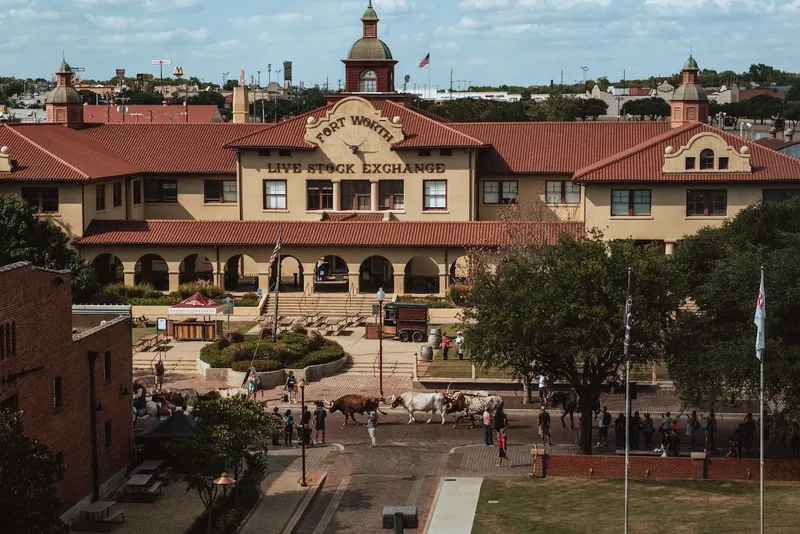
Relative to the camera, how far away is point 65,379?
131 feet

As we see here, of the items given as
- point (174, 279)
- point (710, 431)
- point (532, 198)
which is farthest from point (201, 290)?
point (710, 431)

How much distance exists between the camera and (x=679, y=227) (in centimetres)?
7388

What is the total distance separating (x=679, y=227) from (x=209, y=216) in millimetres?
26047

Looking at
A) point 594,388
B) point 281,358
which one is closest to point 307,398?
point 281,358

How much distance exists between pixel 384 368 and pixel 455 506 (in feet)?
60.7

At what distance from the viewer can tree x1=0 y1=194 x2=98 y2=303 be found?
2450 inches

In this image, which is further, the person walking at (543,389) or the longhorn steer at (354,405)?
the person walking at (543,389)

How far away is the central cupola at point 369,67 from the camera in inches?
3548

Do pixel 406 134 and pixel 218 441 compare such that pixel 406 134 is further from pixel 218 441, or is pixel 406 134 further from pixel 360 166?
pixel 218 441

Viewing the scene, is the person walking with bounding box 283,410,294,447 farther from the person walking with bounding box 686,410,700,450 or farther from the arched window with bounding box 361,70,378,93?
the arched window with bounding box 361,70,378,93

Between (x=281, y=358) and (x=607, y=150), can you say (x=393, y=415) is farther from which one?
(x=607, y=150)

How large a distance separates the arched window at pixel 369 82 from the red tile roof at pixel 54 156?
52.1ft

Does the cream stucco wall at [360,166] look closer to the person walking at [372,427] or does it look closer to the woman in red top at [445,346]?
the woman in red top at [445,346]

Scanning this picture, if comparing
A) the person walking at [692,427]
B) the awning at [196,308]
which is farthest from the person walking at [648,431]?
the awning at [196,308]
